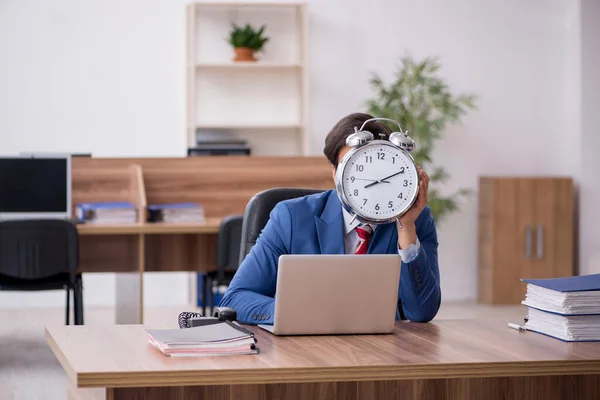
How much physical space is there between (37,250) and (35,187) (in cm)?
56

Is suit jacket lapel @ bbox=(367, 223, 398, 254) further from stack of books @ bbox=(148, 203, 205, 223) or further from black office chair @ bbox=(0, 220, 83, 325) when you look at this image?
stack of books @ bbox=(148, 203, 205, 223)

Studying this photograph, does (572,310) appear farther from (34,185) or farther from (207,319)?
(34,185)

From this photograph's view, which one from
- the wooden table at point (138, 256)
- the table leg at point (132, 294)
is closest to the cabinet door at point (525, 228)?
the wooden table at point (138, 256)

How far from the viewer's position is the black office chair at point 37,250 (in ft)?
14.5

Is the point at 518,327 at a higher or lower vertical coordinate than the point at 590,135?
lower

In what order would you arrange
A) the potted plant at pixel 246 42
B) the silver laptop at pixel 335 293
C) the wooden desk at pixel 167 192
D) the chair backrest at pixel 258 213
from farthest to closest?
the potted plant at pixel 246 42 → the wooden desk at pixel 167 192 → the chair backrest at pixel 258 213 → the silver laptop at pixel 335 293

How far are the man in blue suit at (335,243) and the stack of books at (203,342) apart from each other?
362 mm

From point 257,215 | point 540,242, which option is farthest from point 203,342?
point 540,242

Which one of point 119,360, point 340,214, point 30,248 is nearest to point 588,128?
point 30,248

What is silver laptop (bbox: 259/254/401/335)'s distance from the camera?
5.89 ft

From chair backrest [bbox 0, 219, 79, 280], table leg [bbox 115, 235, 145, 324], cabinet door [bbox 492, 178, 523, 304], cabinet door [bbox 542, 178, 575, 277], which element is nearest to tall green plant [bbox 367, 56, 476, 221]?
cabinet door [bbox 492, 178, 523, 304]

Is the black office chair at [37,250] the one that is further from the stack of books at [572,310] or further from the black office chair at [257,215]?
the stack of books at [572,310]

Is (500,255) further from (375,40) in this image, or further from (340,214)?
(340,214)

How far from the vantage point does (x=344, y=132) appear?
2.22 metres
